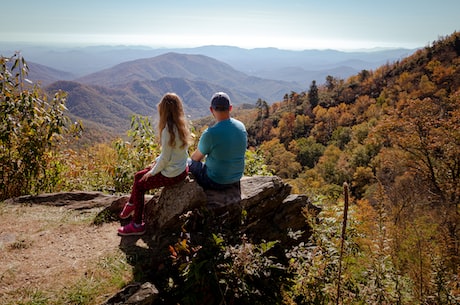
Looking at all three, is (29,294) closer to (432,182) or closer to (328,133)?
(432,182)

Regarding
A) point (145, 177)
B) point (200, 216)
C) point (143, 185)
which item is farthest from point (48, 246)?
point (200, 216)

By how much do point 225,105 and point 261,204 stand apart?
2.03 metres

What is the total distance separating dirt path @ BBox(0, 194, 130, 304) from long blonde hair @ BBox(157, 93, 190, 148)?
2.14 m

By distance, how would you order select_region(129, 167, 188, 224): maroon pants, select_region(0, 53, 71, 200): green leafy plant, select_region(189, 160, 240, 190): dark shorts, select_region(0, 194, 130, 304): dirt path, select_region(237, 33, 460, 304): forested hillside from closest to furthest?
select_region(0, 194, 130, 304): dirt path
select_region(237, 33, 460, 304): forested hillside
select_region(129, 167, 188, 224): maroon pants
select_region(189, 160, 240, 190): dark shorts
select_region(0, 53, 71, 200): green leafy plant

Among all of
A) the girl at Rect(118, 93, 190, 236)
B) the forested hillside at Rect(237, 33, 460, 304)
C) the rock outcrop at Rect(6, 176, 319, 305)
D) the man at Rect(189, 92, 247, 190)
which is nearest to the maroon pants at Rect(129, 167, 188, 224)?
the girl at Rect(118, 93, 190, 236)

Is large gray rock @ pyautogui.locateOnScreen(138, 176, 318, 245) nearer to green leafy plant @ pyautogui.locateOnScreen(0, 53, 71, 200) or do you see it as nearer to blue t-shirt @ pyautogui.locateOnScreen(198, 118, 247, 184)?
blue t-shirt @ pyautogui.locateOnScreen(198, 118, 247, 184)

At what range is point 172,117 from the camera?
5.06 m

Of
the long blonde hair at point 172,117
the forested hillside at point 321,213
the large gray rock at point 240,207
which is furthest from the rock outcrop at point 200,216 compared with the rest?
the long blonde hair at point 172,117

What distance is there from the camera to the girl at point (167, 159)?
502 centimetres

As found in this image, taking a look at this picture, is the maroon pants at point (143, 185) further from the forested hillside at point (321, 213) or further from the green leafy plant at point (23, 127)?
the green leafy plant at point (23, 127)

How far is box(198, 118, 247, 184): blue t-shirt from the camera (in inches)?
208

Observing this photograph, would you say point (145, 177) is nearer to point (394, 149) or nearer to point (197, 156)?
point (197, 156)

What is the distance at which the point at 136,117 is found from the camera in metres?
8.33

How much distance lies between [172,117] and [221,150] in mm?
1021
